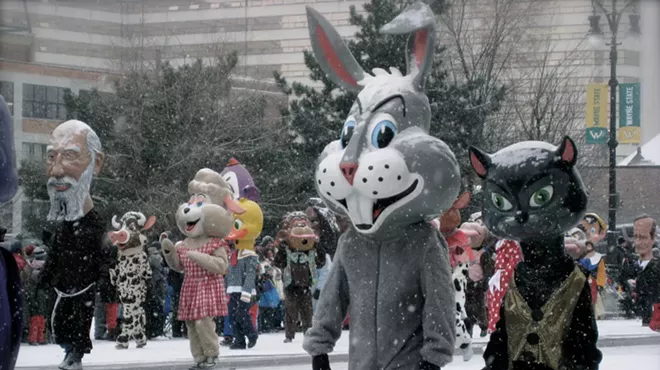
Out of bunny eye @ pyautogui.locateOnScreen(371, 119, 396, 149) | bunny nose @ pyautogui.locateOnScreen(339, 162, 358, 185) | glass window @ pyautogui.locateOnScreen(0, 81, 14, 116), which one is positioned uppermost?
glass window @ pyautogui.locateOnScreen(0, 81, 14, 116)

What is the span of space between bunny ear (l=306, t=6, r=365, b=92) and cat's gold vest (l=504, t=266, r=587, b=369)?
202cm

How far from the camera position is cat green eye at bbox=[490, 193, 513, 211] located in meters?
6.85

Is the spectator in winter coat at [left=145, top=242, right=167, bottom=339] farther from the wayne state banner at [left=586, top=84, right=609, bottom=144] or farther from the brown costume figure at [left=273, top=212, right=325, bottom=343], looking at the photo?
the wayne state banner at [left=586, top=84, right=609, bottom=144]

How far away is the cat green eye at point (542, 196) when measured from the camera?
6766 mm

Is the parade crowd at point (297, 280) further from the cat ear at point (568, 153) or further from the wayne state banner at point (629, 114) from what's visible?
the wayne state banner at point (629, 114)

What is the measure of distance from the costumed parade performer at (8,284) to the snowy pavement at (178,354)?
20.6 ft

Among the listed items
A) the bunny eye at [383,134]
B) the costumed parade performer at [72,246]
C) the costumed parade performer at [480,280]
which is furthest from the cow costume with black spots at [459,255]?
the bunny eye at [383,134]

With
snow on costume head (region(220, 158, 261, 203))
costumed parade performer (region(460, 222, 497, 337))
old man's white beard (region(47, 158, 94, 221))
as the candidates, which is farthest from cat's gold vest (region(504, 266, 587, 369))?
costumed parade performer (region(460, 222, 497, 337))

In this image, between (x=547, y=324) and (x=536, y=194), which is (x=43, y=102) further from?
(x=547, y=324)

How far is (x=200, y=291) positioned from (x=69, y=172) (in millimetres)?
2033

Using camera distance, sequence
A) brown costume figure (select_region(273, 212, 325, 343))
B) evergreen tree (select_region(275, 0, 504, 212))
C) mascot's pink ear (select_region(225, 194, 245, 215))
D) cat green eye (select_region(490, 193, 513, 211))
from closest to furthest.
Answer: cat green eye (select_region(490, 193, 513, 211)) < mascot's pink ear (select_region(225, 194, 245, 215)) < brown costume figure (select_region(273, 212, 325, 343)) < evergreen tree (select_region(275, 0, 504, 212))

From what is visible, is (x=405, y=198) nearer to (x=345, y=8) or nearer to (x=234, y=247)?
(x=234, y=247)

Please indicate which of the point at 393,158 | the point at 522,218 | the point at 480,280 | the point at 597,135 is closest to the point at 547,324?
the point at 522,218

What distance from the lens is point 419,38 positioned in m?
7.50
